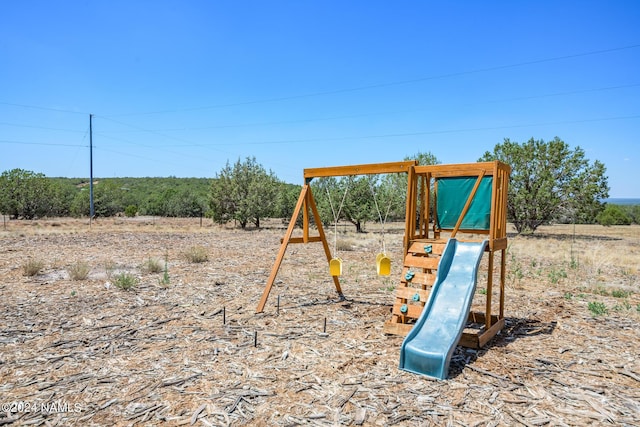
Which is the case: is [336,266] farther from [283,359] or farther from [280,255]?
[283,359]

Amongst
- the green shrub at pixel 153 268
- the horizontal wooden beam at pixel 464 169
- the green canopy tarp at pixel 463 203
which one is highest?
the horizontal wooden beam at pixel 464 169

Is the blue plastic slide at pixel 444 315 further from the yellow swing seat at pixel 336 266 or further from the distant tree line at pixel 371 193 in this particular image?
the distant tree line at pixel 371 193

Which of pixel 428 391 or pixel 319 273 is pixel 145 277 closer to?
pixel 319 273

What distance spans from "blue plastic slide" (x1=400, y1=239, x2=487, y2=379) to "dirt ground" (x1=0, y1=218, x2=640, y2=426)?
21cm

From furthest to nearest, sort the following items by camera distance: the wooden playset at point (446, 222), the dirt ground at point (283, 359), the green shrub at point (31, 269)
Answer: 1. the green shrub at point (31, 269)
2. the wooden playset at point (446, 222)
3. the dirt ground at point (283, 359)

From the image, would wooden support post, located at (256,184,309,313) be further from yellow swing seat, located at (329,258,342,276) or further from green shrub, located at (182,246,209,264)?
green shrub, located at (182,246,209,264)

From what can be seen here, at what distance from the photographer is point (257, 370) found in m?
4.70

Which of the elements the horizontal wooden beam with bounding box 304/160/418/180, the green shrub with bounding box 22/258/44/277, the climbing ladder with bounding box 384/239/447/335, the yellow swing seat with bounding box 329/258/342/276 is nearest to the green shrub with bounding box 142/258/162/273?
the green shrub with bounding box 22/258/44/277

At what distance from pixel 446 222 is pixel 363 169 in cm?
173

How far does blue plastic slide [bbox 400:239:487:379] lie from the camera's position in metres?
4.61

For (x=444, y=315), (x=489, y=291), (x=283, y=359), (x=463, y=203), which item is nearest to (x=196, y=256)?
(x=283, y=359)

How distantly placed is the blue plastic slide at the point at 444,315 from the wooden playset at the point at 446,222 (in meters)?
0.20

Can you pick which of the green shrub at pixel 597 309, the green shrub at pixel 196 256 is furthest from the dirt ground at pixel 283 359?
the green shrub at pixel 196 256

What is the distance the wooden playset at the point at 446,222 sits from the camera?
5816 millimetres
